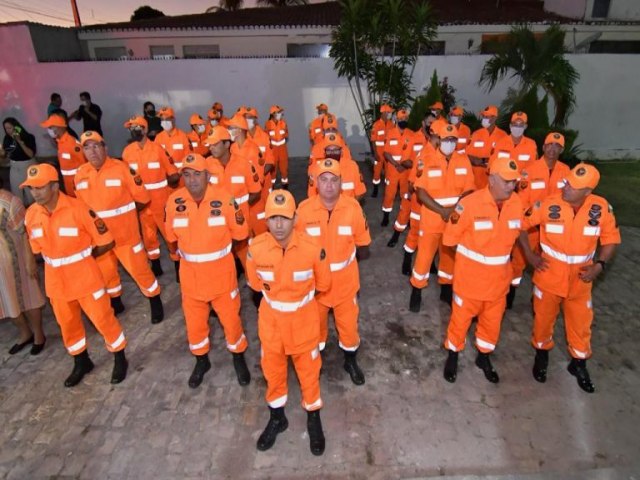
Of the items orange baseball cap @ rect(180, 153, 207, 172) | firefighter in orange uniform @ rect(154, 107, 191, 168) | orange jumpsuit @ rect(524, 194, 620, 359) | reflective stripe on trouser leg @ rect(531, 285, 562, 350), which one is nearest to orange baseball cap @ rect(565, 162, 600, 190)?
orange jumpsuit @ rect(524, 194, 620, 359)

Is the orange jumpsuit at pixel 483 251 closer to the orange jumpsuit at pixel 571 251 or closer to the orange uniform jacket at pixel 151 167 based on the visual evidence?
the orange jumpsuit at pixel 571 251

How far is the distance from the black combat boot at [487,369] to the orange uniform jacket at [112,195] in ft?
13.3

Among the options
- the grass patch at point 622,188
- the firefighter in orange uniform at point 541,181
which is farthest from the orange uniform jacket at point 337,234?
the grass patch at point 622,188

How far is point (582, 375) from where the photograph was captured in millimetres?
4156

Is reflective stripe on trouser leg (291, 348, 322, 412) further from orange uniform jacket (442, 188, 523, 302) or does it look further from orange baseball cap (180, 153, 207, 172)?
orange baseball cap (180, 153, 207, 172)

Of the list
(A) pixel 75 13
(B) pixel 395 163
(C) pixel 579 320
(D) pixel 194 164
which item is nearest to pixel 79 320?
(D) pixel 194 164

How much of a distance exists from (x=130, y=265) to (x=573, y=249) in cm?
465

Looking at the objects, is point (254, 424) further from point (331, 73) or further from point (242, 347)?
point (331, 73)

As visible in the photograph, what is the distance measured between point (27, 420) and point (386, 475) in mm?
3297

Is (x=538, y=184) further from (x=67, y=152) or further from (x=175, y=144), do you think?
(x=67, y=152)

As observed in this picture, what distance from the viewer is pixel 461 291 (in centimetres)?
392

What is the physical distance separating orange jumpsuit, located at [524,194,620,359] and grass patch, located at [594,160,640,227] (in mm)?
5157

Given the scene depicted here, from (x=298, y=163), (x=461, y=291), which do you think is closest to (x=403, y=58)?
(x=298, y=163)

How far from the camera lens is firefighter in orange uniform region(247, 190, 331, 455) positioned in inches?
119
